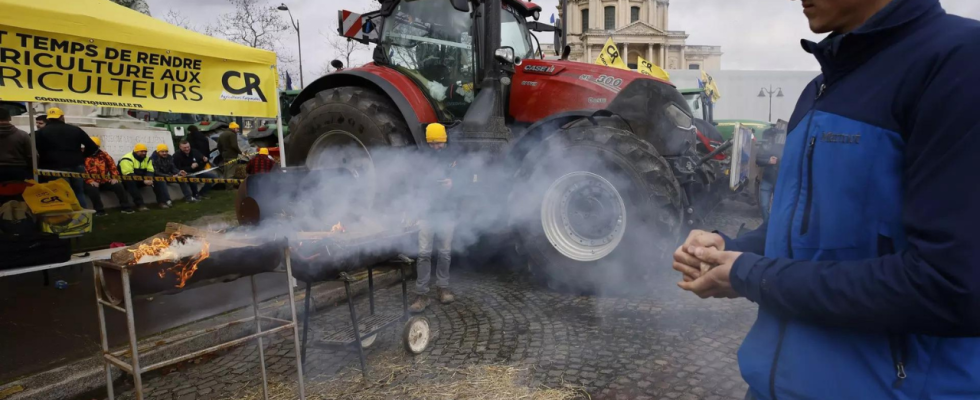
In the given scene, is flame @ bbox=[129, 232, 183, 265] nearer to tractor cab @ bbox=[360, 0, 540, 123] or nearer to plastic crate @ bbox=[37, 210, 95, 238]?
tractor cab @ bbox=[360, 0, 540, 123]

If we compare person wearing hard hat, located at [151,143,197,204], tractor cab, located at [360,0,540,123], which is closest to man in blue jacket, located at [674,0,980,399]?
tractor cab, located at [360,0,540,123]

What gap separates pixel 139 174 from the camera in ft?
36.9

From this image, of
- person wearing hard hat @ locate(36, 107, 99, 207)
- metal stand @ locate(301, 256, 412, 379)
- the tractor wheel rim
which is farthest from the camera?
person wearing hard hat @ locate(36, 107, 99, 207)

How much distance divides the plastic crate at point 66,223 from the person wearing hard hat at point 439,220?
461cm

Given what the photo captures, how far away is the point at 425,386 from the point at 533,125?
2.84 metres

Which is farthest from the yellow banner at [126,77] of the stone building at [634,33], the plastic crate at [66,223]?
the stone building at [634,33]

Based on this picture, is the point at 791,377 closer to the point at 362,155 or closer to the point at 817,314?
the point at 817,314

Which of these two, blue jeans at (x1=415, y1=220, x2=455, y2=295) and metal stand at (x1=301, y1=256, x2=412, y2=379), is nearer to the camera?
metal stand at (x1=301, y1=256, x2=412, y2=379)

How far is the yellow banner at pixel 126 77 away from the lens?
4.58 m

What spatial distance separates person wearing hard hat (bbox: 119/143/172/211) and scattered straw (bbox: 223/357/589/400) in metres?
9.25

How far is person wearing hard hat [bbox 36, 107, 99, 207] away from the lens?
8234 millimetres

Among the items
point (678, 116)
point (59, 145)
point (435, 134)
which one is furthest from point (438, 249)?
point (59, 145)

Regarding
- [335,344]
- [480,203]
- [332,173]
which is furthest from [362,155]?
[335,344]

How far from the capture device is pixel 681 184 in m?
5.11
